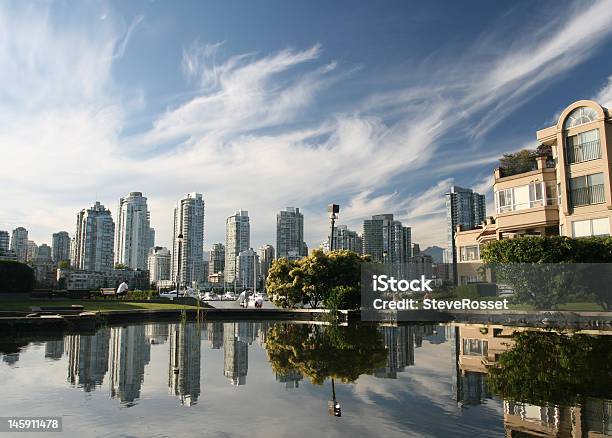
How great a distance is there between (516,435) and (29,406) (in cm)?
885

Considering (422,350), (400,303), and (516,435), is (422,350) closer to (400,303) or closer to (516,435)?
(516,435)

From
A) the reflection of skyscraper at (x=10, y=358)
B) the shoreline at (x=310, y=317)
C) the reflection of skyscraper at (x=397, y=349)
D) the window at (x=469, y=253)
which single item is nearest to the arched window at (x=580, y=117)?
the shoreline at (x=310, y=317)

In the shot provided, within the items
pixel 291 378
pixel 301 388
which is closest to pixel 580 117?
pixel 291 378

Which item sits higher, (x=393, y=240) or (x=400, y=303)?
(x=393, y=240)

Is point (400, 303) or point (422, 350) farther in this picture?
point (400, 303)

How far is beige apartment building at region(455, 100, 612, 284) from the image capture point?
3253 cm

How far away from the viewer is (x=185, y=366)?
15023mm

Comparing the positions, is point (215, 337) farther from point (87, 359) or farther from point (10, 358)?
point (10, 358)

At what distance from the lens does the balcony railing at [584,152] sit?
33062mm

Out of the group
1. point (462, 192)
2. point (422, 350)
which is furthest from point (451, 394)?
point (462, 192)

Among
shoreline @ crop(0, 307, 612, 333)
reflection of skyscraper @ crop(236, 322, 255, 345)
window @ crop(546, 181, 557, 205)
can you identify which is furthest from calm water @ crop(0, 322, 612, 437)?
window @ crop(546, 181, 557, 205)

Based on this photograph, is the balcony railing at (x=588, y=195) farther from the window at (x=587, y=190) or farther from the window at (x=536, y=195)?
the window at (x=536, y=195)

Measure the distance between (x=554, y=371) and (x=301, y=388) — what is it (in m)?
7.09

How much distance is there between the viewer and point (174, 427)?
846cm
